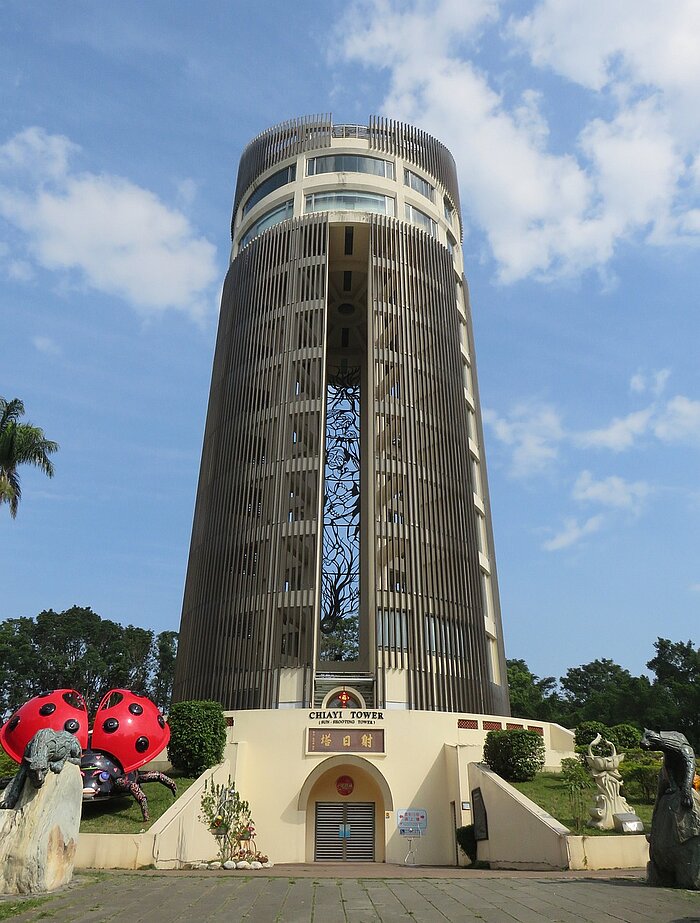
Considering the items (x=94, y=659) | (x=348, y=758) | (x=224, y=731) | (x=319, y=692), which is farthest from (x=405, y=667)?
(x=94, y=659)

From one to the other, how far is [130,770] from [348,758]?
318 inches

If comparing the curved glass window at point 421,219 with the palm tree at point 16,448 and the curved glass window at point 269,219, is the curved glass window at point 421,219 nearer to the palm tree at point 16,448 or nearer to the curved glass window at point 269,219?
the curved glass window at point 269,219

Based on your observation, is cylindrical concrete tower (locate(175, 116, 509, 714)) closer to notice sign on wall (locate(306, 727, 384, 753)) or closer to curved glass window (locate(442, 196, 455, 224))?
curved glass window (locate(442, 196, 455, 224))

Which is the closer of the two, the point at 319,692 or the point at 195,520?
the point at 319,692

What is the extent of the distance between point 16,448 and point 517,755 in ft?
78.3

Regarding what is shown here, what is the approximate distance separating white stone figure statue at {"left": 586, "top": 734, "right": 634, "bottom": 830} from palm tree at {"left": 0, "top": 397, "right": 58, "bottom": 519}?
81.1 feet

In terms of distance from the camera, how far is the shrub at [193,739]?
2406 centimetres

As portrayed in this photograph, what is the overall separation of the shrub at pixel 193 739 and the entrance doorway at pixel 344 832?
447 cm

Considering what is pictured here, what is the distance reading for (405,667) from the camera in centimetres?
3058

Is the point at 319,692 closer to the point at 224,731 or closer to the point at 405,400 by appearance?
the point at 224,731

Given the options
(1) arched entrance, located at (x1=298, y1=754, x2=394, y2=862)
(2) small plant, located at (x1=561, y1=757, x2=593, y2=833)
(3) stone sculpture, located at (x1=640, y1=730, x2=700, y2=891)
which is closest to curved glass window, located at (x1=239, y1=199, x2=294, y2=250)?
(1) arched entrance, located at (x1=298, y1=754, x2=394, y2=862)

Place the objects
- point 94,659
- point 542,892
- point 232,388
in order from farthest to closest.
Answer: point 94,659, point 232,388, point 542,892

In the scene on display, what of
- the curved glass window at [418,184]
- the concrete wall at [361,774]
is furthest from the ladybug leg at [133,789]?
the curved glass window at [418,184]

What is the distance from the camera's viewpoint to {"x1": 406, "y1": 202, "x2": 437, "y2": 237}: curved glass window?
137 ft
